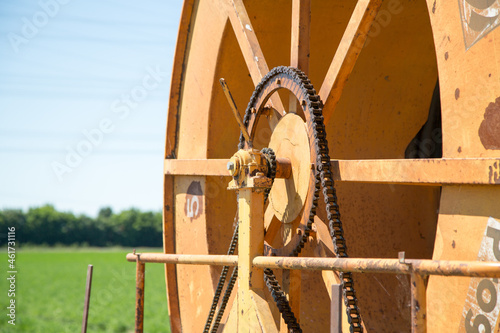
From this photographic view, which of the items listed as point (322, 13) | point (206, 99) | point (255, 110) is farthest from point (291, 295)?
point (322, 13)

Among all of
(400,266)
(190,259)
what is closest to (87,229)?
(190,259)

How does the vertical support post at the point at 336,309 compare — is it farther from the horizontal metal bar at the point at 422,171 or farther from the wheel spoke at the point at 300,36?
the wheel spoke at the point at 300,36

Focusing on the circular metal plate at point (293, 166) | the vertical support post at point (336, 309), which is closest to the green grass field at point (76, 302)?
the circular metal plate at point (293, 166)

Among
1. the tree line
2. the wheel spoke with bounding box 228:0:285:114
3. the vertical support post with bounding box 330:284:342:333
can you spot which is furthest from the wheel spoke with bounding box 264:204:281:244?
the tree line

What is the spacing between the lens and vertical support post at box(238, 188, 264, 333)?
10.3 ft

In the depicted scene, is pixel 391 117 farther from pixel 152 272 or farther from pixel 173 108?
pixel 152 272

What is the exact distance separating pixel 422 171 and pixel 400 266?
0.71 m

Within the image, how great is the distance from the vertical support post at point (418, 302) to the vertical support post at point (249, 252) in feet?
3.86

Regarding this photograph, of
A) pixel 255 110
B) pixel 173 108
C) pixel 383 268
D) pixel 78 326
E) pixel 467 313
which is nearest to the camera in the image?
pixel 383 268

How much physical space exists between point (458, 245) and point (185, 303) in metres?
2.75

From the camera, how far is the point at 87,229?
80.6m

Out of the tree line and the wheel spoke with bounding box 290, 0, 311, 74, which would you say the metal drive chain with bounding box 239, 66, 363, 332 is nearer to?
the wheel spoke with bounding box 290, 0, 311, 74

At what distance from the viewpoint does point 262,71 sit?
387 cm

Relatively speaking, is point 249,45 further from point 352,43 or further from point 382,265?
point 382,265
